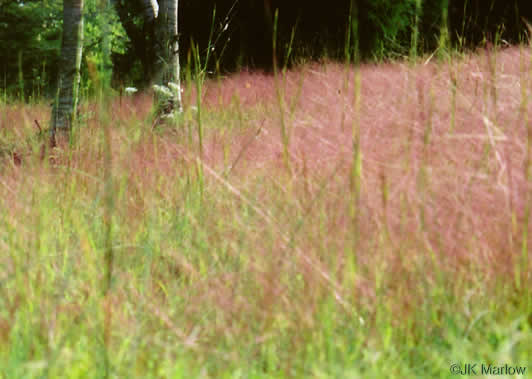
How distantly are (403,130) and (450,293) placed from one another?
2.76ft

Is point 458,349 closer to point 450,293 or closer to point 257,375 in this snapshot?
point 450,293

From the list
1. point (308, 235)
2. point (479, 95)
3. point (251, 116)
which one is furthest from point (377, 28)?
point (308, 235)

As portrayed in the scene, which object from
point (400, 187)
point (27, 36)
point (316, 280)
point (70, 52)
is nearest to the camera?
point (316, 280)

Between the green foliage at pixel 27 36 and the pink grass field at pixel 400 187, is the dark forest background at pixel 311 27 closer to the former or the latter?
the green foliage at pixel 27 36

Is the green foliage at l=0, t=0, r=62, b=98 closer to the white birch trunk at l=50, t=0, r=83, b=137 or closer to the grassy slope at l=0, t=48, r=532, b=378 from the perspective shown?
the white birch trunk at l=50, t=0, r=83, b=137

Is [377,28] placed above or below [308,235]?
above

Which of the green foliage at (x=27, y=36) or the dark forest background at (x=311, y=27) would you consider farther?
the green foliage at (x=27, y=36)

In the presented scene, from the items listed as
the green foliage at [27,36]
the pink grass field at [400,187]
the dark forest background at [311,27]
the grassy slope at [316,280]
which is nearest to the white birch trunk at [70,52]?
the pink grass field at [400,187]

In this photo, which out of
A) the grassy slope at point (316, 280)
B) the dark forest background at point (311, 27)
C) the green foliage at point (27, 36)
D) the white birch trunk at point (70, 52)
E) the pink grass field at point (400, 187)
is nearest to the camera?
the grassy slope at point (316, 280)

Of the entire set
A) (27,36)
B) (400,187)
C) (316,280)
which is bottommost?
(316,280)

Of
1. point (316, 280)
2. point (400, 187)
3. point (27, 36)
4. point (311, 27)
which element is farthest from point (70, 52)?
point (27, 36)

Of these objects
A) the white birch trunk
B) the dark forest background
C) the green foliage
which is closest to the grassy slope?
the white birch trunk

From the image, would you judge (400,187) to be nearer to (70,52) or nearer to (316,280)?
(316,280)

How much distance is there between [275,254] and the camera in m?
1.52
